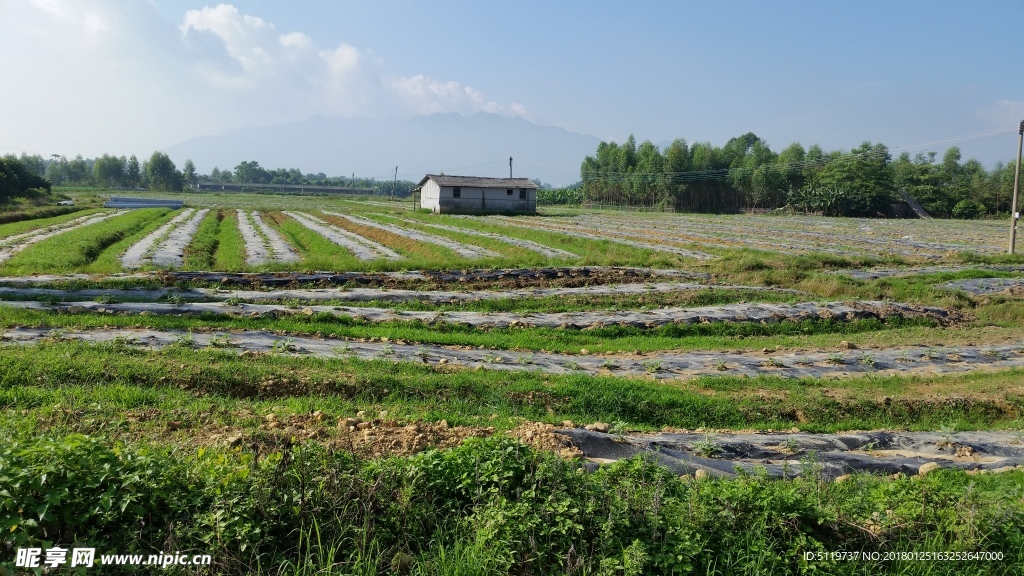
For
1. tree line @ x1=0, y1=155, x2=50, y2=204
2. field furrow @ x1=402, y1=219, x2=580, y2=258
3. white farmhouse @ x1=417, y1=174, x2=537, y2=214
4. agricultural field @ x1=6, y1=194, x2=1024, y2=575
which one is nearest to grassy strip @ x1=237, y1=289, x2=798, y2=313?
agricultural field @ x1=6, y1=194, x2=1024, y2=575

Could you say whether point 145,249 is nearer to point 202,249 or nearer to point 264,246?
point 202,249

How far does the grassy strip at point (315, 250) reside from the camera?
65.5 feet

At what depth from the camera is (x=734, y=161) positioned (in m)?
98.1

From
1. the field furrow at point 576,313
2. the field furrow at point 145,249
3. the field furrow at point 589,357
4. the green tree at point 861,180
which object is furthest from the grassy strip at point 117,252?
the green tree at point 861,180

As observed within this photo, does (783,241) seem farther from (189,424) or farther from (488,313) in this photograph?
(189,424)

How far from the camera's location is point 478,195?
57.8m

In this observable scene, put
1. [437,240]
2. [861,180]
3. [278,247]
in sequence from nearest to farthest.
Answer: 1. [278,247]
2. [437,240]
3. [861,180]

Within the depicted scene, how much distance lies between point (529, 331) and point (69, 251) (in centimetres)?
1784

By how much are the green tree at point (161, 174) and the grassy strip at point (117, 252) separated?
99.2 m

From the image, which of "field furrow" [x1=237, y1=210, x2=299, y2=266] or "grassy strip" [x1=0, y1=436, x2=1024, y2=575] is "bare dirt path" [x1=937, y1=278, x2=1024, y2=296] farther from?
"field furrow" [x1=237, y1=210, x2=299, y2=266]

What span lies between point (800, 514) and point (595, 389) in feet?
15.3

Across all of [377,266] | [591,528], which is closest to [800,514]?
[591,528]

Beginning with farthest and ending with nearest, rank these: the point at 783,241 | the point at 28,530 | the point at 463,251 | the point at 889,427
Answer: the point at 783,241 < the point at 463,251 < the point at 889,427 < the point at 28,530

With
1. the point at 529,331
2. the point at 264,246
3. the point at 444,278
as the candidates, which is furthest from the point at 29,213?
the point at 529,331
